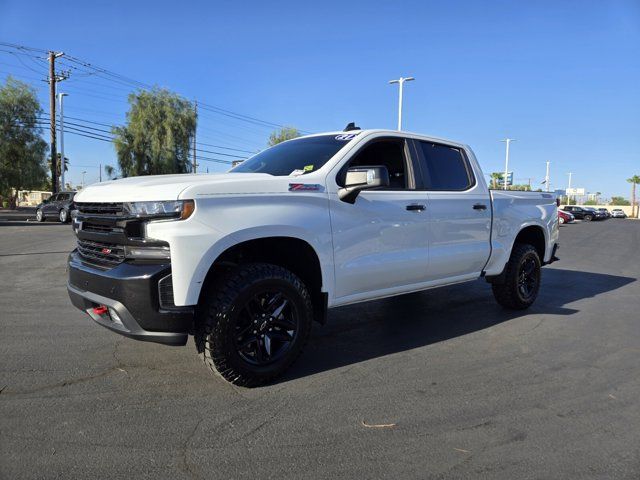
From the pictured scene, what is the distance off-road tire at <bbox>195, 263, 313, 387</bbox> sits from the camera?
10.6ft

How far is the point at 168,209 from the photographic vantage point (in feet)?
10.1

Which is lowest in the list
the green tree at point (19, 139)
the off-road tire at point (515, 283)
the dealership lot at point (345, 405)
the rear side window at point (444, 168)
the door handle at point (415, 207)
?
the dealership lot at point (345, 405)

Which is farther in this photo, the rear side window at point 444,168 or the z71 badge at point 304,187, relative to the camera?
the rear side window at point 444,168

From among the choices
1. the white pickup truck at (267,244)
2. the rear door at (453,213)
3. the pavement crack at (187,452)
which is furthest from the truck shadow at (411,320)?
the pavement crack at (187,452)

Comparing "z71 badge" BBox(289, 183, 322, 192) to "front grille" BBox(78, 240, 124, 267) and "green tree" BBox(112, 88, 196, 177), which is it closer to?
"front grille" BBox(78, 240, 124, 267)

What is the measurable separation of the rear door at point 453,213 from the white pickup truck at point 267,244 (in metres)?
0.02

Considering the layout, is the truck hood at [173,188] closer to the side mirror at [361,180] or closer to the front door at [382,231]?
the side mirror at [361,180]

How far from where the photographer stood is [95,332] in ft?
15.5

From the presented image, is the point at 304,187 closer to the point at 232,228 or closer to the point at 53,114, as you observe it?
the point at 232,228

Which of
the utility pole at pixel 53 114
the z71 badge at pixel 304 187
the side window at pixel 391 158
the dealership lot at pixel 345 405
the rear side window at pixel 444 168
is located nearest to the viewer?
the dealership lot at pixel 345 405

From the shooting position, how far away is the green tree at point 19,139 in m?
A: 34.7

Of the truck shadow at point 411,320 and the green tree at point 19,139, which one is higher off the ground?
the green tree at point 19,139

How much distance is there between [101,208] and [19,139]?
38604mm

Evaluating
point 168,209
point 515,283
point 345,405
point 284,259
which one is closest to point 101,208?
point 168,209
